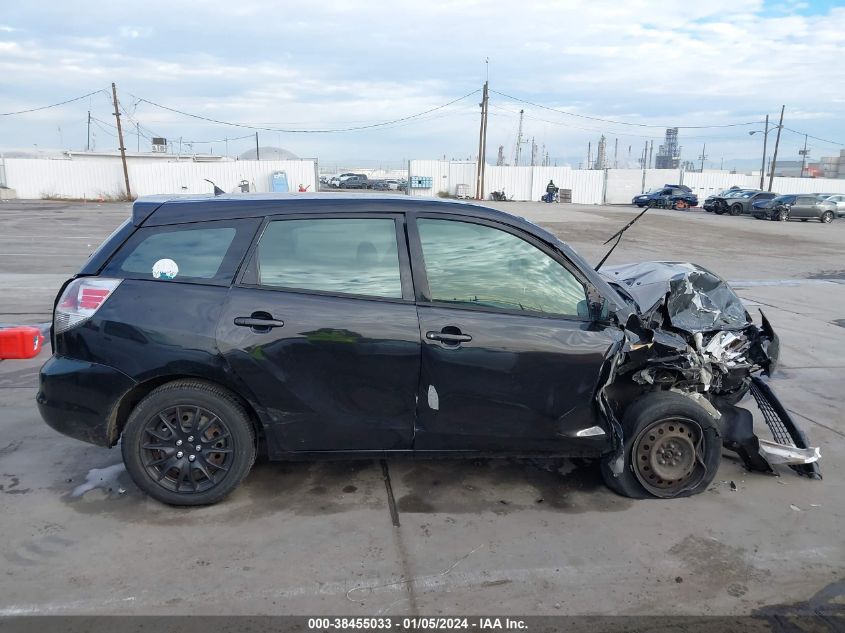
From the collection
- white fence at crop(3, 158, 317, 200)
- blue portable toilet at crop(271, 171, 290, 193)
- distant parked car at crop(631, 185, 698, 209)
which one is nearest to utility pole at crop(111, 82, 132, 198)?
white fence at crop(3, 158, 317, 200)

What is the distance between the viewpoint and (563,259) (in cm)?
379

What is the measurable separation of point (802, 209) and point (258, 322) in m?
37.9

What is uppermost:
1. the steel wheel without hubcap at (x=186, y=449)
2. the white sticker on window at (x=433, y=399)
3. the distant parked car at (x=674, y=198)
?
the white sticker on window at (x=433, y=399)

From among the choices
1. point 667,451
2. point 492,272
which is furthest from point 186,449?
point 667,451

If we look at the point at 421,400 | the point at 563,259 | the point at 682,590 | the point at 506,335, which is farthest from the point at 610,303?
the point at 682,590

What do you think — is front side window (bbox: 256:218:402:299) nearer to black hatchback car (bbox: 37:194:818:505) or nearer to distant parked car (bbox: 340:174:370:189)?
black hatchback car (bbox: 37:194:818:505)

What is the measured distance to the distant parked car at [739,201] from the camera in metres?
38.1

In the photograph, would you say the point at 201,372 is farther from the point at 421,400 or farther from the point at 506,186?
the point at 506,186

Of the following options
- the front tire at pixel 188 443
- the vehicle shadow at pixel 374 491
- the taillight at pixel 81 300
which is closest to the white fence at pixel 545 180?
the vehicle shadow at pixel 374 491

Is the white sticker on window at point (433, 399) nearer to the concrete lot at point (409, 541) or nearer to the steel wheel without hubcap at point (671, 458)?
the concrete lot at point (409, 541)

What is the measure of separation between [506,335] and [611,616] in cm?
146

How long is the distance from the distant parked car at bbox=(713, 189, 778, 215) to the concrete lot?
123ft

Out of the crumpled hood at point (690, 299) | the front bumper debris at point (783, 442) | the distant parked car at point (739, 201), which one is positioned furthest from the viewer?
the distant parked car at point (739, 201)

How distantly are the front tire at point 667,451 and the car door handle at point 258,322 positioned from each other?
6.91 ft
